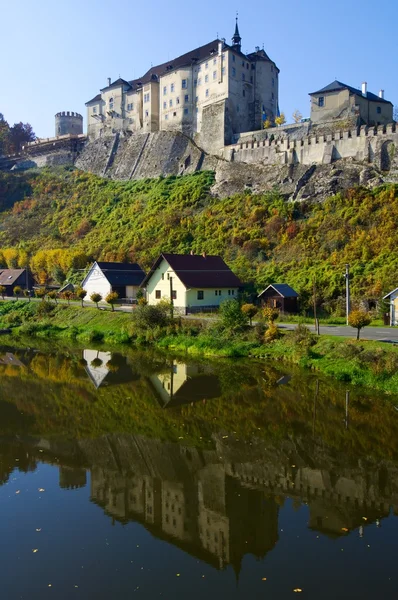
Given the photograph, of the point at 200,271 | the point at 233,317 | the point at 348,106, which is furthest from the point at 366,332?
the point at 348,106

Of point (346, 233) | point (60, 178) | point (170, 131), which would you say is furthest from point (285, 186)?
point (60, 178)

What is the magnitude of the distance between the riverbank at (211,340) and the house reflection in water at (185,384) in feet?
11.0

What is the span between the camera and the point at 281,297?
35.3 meters

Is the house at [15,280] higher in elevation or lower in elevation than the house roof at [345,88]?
lower

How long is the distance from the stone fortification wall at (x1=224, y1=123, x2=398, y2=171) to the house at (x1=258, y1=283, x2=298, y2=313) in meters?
18.4

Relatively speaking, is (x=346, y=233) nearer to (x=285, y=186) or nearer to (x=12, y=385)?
(x=285, y=186)

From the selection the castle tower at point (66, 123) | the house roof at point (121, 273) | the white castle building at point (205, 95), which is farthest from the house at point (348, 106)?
the castle tower at point (66, 123)

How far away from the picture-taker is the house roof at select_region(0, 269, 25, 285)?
180 ft

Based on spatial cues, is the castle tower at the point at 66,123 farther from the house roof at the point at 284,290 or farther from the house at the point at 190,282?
the house roof at the point at 284,290

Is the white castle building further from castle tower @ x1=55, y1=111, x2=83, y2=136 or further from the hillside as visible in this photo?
castle tower @ x1=55, y1=111, x2=83, y2=136

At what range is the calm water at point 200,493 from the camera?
870 centimetres

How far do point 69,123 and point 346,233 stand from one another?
202ft

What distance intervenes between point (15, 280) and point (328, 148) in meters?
35.4

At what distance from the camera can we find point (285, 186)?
5138 cm
